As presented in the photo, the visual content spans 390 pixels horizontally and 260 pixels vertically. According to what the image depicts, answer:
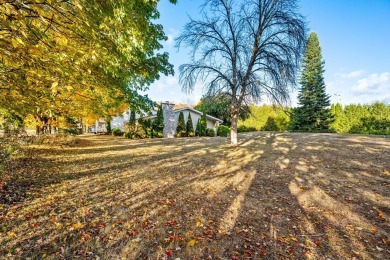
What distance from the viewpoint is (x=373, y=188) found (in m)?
5.14

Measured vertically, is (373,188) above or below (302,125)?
below

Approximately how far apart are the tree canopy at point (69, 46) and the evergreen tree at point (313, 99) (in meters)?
22.4

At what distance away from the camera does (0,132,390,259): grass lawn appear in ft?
10.1

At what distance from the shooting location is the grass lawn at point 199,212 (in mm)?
3074

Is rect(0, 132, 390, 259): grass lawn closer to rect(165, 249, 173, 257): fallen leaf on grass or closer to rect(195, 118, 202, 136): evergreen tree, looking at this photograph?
rect(165, 249, 173, 257): fallen leaf on grass

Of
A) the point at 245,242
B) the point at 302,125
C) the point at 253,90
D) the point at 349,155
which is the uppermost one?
the point at 253,90

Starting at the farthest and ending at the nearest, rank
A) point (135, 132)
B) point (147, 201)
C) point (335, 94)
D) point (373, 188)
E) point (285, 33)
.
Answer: point (335, 94)
point (135, 132)
point (285, 33)
point (373, 188)
point (147, 201)

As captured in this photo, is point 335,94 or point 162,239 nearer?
point 162,239

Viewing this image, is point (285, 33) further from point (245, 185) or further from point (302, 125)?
point (302, 125)

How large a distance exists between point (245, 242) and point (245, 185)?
104 inches

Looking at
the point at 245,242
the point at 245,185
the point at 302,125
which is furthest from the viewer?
the point at 302,125

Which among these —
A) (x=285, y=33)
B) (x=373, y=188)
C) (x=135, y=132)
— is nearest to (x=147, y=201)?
(x=373, y=188)

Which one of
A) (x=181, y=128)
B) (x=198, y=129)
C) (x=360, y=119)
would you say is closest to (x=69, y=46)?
(x=181, y=128)

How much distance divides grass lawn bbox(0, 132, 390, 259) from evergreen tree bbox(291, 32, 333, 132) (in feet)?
59.3
